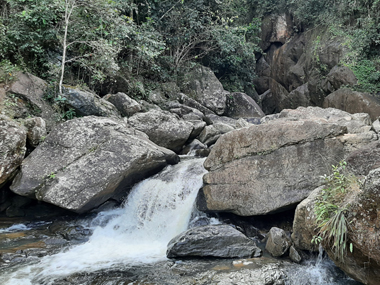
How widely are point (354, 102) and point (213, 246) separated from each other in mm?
10634

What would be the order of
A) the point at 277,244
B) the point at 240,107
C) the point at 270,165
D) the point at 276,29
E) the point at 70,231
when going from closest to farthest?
1. the point at 277,244
2. the point at 270,165
3. the point at 70,231
4. the point at 240,107
5. the point at 276,29

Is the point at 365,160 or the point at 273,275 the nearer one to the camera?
the point at 273,275

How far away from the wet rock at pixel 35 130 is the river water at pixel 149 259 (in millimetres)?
2404

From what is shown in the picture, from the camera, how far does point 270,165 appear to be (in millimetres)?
7402

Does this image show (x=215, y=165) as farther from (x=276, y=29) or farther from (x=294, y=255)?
(x=276, y=29)

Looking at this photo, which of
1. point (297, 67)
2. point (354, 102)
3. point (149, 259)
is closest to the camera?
point (149, 259)

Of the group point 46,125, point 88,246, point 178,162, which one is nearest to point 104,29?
point 46,125

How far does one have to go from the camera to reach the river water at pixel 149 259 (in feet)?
17.9

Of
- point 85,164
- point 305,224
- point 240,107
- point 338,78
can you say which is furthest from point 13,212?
point 338,78

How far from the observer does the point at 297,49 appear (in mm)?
20062

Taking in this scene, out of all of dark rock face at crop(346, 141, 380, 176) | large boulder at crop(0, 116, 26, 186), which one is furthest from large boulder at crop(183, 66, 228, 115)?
dark rock face at crop(346, 141, 380, 176)

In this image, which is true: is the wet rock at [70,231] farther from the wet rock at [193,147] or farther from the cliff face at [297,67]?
the cliff face at [297,67]

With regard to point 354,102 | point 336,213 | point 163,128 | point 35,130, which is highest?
point 354,102

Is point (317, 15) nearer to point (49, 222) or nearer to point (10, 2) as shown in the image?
point (10, 2)
